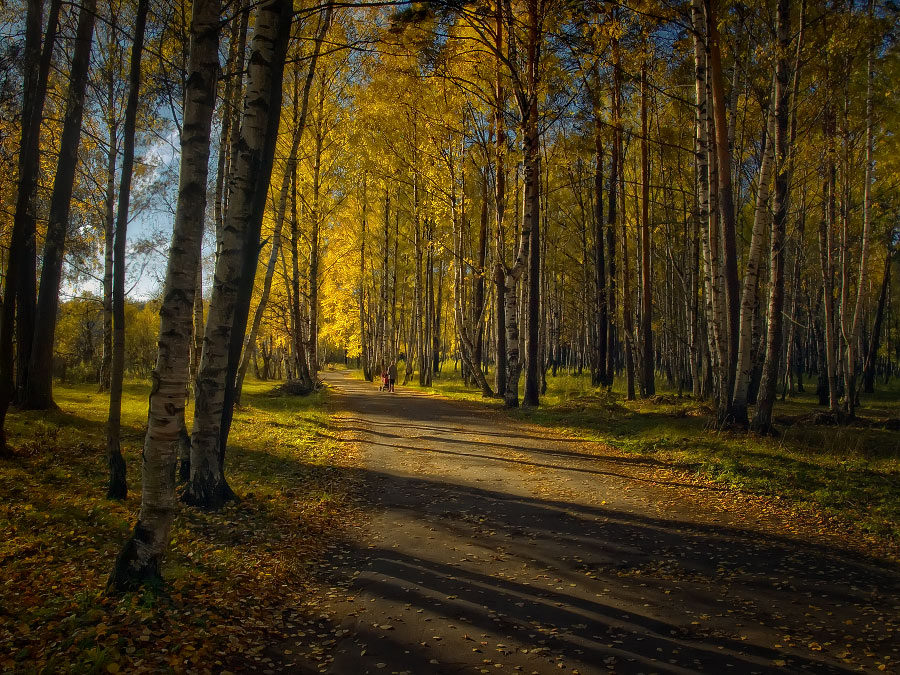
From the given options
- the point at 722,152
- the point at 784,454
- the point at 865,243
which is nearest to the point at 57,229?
the point at 722,152

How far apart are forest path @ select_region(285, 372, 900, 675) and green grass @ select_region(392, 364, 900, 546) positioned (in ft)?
2.89

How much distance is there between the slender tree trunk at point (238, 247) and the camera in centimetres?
642

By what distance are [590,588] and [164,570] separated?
3.67 metres

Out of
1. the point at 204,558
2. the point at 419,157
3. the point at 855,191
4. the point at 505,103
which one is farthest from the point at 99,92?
the point at 855,191

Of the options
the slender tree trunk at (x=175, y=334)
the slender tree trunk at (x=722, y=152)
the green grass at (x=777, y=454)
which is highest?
the slender tree trunk at (x=722, y=152)

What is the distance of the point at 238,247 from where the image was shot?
21.1 ft

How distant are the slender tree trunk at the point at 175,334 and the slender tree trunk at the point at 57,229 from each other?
6634 mm

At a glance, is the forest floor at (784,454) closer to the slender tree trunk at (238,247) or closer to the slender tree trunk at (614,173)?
the slender tree trunk at (238,247)

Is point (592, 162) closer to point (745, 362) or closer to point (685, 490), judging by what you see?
point (745, 362)

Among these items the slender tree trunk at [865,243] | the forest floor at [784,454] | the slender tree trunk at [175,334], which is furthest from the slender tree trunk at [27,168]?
the slender tree trunk at [865,243]

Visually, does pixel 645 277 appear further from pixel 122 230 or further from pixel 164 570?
pixel 164 570

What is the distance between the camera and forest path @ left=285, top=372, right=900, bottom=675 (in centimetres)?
378

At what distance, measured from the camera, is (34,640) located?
3.58 metres

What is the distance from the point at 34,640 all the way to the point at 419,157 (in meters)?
19.9
